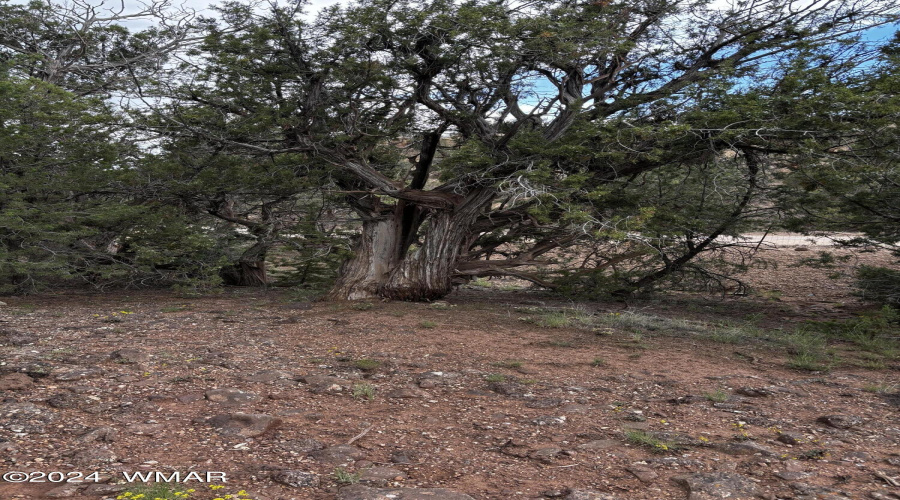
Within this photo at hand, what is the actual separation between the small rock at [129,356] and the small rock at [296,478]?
2.82 metres

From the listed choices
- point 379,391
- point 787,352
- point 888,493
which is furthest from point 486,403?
point 787,352

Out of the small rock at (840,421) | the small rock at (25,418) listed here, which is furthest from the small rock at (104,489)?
the small rock at (840,421)

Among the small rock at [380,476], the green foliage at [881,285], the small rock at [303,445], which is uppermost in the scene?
the green foliage at [881,285]

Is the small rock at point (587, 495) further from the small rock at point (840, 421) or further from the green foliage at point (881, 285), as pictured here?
the green foliage at point (881, 285)

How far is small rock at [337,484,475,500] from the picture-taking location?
313 centimetres

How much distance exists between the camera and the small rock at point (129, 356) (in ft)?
18.4

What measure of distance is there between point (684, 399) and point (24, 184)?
28.5ft

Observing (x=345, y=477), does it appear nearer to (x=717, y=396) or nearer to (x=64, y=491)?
(x=64, y=491)

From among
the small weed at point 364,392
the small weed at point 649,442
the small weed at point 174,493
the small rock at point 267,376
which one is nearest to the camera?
the small weed at point 174,493

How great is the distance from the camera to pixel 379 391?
5.12 metres

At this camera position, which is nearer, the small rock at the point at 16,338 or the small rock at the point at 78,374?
the small rock at the point at 78,374

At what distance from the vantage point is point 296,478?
11.0ft

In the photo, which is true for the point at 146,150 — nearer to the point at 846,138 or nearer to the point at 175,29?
the point at 175,29

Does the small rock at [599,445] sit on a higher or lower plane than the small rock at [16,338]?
lower
